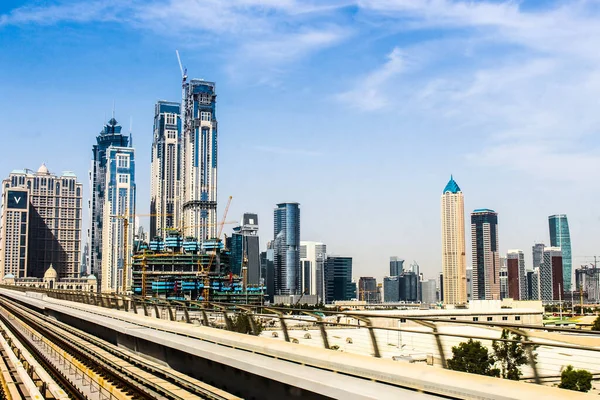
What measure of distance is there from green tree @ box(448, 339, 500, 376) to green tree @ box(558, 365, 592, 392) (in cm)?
91

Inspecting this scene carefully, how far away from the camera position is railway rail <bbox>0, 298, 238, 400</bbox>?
1466 cm

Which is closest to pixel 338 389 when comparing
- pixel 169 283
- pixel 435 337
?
pixel 435 337

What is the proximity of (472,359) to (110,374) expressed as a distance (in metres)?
12.9

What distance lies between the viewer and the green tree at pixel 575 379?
6.77 metres

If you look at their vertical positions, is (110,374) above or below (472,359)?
below

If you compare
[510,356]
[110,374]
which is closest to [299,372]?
[510,356]

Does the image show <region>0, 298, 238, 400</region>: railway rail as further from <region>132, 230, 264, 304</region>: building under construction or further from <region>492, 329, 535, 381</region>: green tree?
<region>132, 230, 264, 304</region>: building under construction

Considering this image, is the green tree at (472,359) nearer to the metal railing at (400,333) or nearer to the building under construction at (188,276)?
the metal railing at (400,333)

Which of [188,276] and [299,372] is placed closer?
[299,372]

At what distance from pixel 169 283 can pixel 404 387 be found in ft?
613

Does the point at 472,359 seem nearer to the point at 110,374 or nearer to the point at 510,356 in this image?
the point at 510,356

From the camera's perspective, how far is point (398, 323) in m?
10.9

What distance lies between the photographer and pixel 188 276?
193 meters

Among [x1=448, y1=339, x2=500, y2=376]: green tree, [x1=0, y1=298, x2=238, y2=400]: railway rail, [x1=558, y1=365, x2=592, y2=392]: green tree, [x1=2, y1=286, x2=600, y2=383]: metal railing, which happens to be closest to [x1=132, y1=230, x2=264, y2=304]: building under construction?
[x1=0, y1=298, x2=238, y2=400]: railway rail
